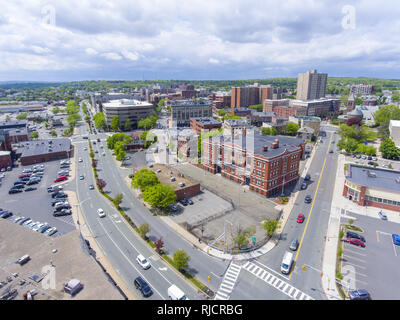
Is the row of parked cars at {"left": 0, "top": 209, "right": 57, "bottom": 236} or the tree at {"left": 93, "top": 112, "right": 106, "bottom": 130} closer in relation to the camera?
the row of parked cars at {"left": 0, "top": 209, "right": 57, "bottom": 236}

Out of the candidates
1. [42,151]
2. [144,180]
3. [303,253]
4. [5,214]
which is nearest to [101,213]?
[144,180]

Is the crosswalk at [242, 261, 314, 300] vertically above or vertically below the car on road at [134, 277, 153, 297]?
below

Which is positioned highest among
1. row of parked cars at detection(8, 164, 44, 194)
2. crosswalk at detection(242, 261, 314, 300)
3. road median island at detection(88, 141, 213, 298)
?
row of parked cars at detection(8, 164, 44, 194)

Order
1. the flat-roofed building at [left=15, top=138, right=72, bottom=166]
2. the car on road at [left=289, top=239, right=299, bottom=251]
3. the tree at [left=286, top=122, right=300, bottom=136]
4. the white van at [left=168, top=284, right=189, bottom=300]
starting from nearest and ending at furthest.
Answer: the white van at [left=168, top=284, right=189, bottom=300] < the car on road at [left=289, top=239, right=299, bottom=251] < the flat-roofed building at [left=15, top=138, right=72, bottom=166] < the tree at [left=286, top=122, right=300, bottom=136]

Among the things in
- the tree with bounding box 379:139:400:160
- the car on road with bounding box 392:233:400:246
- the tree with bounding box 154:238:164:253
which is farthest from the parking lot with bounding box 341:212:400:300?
the tree with bounding box 379:139:400:160

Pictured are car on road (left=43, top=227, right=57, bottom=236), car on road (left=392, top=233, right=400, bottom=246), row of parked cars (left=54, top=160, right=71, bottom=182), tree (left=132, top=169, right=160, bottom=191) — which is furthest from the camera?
row of parked cars (left=54, top=160, right=71, bottom=182)

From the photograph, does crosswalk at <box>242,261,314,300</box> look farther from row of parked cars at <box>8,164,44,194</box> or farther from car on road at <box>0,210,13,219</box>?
row of parked cars at <box>8,164,44,194</box>

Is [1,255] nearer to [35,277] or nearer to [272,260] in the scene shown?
[35,277]

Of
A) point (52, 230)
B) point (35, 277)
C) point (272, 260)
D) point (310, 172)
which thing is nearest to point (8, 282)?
point (35, 277)

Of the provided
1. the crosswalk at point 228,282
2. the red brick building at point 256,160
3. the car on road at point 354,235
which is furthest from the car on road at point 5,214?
the car on road at point 354,235
